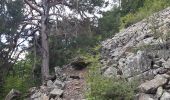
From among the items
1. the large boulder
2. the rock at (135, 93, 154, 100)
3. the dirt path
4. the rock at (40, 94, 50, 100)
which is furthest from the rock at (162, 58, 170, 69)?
the large boulder

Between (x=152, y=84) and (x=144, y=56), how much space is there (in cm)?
177

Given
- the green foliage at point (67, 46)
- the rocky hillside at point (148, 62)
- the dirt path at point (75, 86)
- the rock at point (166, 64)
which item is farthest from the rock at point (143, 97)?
the green foliage at point (67, 46)

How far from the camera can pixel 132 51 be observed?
42.2 ft

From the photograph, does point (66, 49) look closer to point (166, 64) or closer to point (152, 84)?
point (166, 64)

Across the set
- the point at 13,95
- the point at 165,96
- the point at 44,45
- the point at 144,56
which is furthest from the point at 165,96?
the point at 44,45

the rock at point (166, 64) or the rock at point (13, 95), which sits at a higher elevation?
the rock at point (166, 64)

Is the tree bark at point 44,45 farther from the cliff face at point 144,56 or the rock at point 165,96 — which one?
the rock at point 165,96

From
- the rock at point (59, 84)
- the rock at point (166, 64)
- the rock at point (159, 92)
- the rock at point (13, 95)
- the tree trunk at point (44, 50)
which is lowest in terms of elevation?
the rock at point (159, 92)

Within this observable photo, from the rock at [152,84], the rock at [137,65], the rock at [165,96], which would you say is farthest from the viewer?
the rock at [137,65]

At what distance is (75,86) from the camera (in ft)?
43.6

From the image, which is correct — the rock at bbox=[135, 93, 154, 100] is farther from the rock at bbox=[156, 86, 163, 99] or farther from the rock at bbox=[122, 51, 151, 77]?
the rock at bbox=[122, 51, 151, 77]

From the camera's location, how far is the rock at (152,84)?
9.25m

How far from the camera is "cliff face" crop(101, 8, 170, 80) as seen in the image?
414 inches

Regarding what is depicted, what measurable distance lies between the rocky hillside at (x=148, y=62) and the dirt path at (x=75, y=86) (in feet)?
3.24
